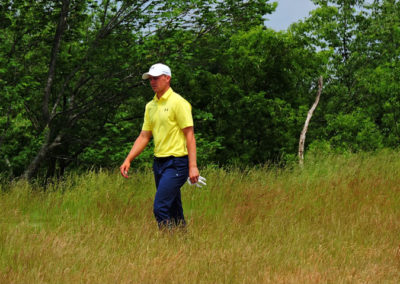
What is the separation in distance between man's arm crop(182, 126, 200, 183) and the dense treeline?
3.93m

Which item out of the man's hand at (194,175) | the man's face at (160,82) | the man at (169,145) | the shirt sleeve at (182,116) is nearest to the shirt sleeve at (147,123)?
the man at (169,145)

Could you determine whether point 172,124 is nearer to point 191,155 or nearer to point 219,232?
point 191,155

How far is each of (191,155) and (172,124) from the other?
364 mm

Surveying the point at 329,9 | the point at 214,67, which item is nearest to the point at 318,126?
the point at 329,9

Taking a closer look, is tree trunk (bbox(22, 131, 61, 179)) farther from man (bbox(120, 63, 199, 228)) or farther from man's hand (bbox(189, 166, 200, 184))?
man's hand (bbox(189, 166, 200, 184))

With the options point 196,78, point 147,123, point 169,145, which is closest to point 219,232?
point 169,145

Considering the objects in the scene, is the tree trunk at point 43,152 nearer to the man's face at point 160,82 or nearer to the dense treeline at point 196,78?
the dense treeline at point 196,78

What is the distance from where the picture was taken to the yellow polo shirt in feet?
15.8

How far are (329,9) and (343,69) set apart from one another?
6.05 meters

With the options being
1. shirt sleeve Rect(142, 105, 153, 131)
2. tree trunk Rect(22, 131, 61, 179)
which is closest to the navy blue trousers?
shirt sleeve Rect(142, 105, 153, 131)

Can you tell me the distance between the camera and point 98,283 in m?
3.55

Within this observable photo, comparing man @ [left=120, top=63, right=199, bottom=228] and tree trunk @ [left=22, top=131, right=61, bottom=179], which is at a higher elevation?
man @ [left=120, top=63, right=199, bottom=228]

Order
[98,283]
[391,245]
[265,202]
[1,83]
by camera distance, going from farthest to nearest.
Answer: [1,83] < [265,202] < [391,245] < [98,283]

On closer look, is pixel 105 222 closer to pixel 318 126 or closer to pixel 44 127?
pixel 44 127
